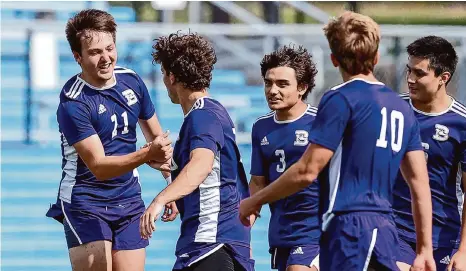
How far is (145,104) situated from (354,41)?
2140mm

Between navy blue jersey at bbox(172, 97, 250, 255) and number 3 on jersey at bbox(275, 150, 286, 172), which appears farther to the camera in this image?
number 3 on jersey at bbox(275, 150, 286, 172)

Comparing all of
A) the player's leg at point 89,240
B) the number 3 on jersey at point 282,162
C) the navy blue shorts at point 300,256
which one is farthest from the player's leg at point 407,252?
the player's leg at point 89,240

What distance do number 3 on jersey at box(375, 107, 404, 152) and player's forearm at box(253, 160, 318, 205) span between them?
338 millimetres

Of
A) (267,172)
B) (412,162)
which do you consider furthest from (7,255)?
(412,162)

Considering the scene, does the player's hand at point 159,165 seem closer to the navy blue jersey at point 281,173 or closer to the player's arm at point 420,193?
the navy blue jersey at point 281,173

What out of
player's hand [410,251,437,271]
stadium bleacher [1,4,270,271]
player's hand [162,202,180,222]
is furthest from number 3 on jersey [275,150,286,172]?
stadium bleacher [1,4,270,271]

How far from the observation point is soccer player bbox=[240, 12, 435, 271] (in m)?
4.14

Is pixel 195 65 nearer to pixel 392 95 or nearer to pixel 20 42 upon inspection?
pixel 392 95

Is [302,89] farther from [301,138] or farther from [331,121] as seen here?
[331,121]

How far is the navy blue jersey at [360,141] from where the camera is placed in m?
4.14

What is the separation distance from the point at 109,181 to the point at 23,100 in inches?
322

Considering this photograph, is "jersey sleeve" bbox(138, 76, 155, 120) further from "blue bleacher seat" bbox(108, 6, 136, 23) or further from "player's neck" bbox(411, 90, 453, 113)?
"blue bleacher seat" bbox(108, 6, 136, 23)

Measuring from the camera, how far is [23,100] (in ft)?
45.1

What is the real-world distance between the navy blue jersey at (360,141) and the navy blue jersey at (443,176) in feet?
Result: 3.60
